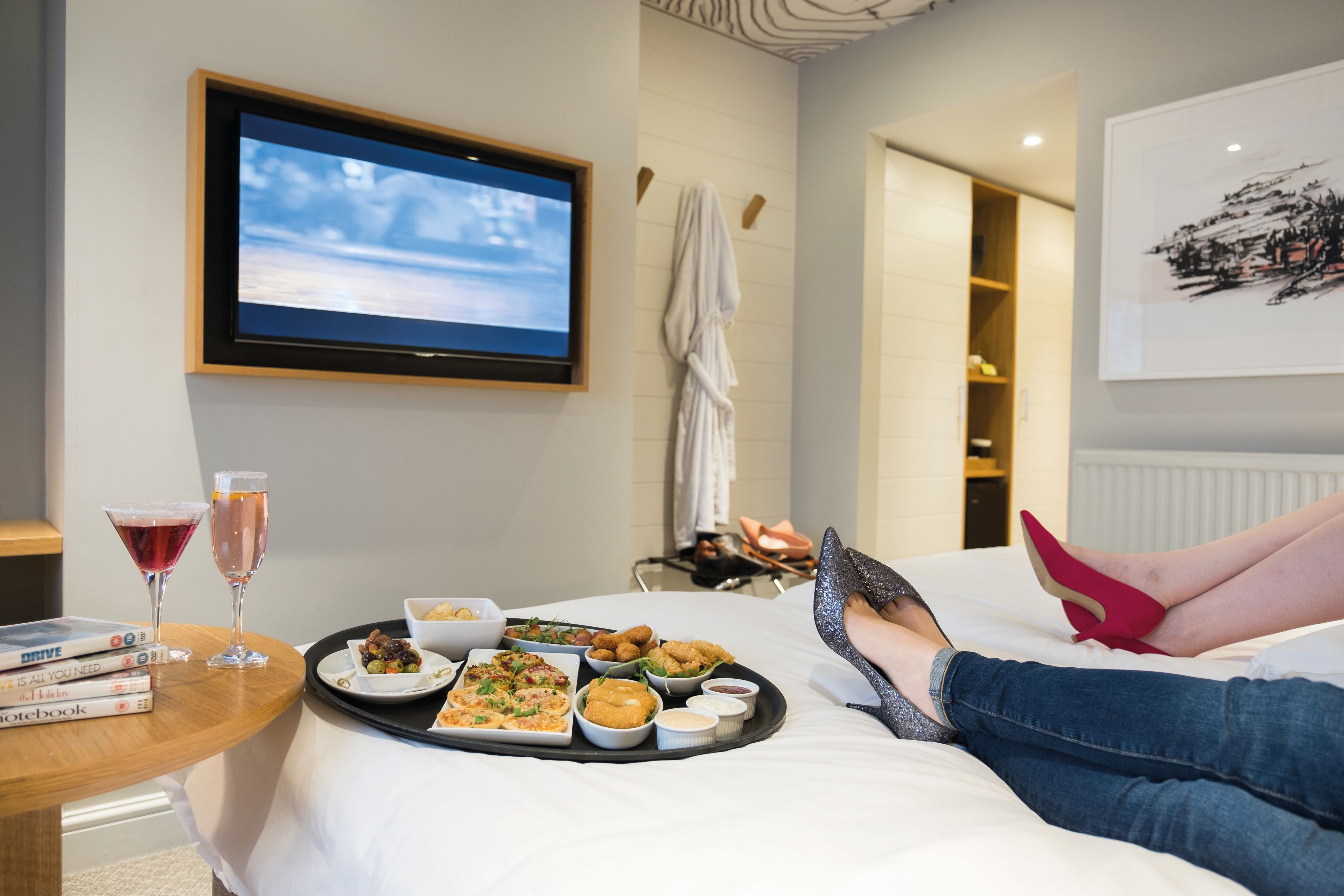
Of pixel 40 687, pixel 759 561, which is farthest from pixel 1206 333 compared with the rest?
pixel 40 687

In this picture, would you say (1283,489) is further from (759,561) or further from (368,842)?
(368,842)

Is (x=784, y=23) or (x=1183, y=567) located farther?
(x=784, y=23)

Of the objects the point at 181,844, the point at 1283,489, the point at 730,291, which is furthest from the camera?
the point at 730,291

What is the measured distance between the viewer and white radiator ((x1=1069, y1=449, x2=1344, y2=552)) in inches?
93.4

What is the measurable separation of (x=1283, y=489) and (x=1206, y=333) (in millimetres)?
545

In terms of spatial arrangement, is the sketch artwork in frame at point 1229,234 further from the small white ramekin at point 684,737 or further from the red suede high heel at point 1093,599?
the small white ramekin at point 684,737

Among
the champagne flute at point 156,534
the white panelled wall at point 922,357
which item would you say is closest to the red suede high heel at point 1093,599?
the champagne flute at point 156,534

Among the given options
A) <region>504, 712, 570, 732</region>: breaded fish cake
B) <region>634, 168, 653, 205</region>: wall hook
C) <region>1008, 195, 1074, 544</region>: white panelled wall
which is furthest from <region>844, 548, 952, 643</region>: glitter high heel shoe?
<region>1008, 195, 1074, 544</region>: white panelled wall

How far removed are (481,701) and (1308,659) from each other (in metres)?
1.04

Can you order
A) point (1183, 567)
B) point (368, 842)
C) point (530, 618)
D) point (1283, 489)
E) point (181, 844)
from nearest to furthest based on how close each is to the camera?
point (368, 842) → point (530, 618) → point (1183, 567) → point (181, 844) → point (1283, 489)

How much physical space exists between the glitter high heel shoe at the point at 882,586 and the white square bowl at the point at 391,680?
740 mm

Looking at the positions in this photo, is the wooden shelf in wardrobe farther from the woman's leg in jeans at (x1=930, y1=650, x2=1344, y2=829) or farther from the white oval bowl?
the woman's leg in jeans at (x1=930, y1=650, x2=1344, y2=829)

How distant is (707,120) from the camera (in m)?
3.67

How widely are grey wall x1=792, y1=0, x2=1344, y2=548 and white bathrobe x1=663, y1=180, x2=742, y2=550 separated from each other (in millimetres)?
626
